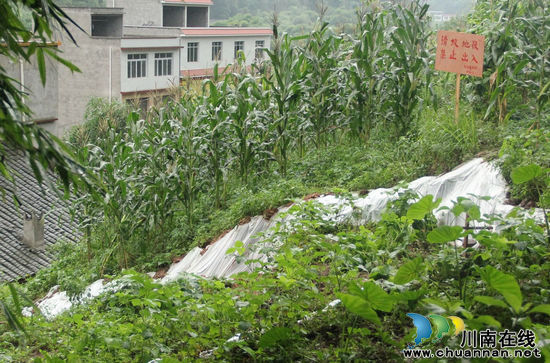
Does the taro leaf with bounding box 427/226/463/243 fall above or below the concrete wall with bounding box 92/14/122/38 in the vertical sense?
below

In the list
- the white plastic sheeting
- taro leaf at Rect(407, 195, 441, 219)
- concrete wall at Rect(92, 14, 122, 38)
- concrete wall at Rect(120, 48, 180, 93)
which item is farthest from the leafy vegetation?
concrete wall at Rect(92, 14, 122, 38)

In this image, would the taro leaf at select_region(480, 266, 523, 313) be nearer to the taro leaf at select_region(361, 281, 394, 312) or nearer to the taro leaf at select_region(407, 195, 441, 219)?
the taro leaf at select_region(361, 281, 394, 312)

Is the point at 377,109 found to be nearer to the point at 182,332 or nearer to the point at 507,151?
the point at 507,151

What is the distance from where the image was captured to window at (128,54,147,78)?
22969 millimetres

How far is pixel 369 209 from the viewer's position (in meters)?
4.80

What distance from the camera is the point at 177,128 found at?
6.67 m

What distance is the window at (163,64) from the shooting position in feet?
79.7

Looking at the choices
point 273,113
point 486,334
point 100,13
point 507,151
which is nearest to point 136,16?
point 100,13

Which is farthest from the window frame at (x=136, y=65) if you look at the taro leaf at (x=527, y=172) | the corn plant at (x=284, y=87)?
the taro leaf at (x=527, y=172)

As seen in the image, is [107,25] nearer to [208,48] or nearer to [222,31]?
[208,48]

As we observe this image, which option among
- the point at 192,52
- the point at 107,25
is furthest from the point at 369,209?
the point at 192,52

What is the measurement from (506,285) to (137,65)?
22396 millimetres

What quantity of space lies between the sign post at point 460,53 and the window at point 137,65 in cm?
1850

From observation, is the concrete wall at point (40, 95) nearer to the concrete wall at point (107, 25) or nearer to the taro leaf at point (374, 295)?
the concrete wall at point (107, 25)
